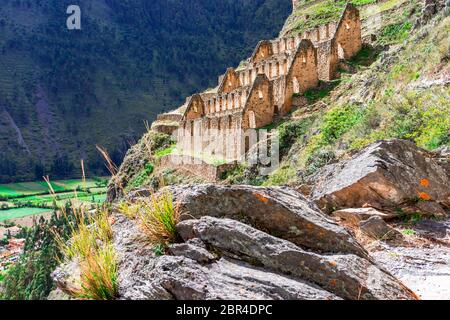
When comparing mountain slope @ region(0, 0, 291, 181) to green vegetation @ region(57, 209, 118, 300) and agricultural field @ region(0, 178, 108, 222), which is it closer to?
agricultural field @ region(0, 178, 108, 222)

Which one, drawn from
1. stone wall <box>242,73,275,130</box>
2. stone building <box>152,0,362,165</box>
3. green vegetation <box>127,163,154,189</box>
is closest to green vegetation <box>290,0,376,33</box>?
stone building <box>152,0,362,165</box>

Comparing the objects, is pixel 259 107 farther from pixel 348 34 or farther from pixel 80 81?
pixel 80 81

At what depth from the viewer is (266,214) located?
4941 millimetres

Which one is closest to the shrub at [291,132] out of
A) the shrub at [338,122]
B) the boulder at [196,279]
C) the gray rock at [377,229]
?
the shrub at [338,122]

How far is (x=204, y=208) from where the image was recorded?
15.8 ft

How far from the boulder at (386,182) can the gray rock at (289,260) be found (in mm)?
3363

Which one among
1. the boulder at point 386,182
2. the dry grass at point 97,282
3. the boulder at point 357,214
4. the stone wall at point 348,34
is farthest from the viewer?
the stone wall at point 348,34

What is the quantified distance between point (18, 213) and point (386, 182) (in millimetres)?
87187

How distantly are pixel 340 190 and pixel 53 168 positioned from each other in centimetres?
13461

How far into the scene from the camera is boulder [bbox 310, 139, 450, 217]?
25.0 ft

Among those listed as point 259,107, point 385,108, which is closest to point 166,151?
point 259,107

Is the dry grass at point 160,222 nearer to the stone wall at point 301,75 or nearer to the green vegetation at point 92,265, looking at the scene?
the green vegetation at point 92,265

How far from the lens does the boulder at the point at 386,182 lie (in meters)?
7.63

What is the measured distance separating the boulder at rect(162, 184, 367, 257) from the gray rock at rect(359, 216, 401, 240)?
2.01 meters
